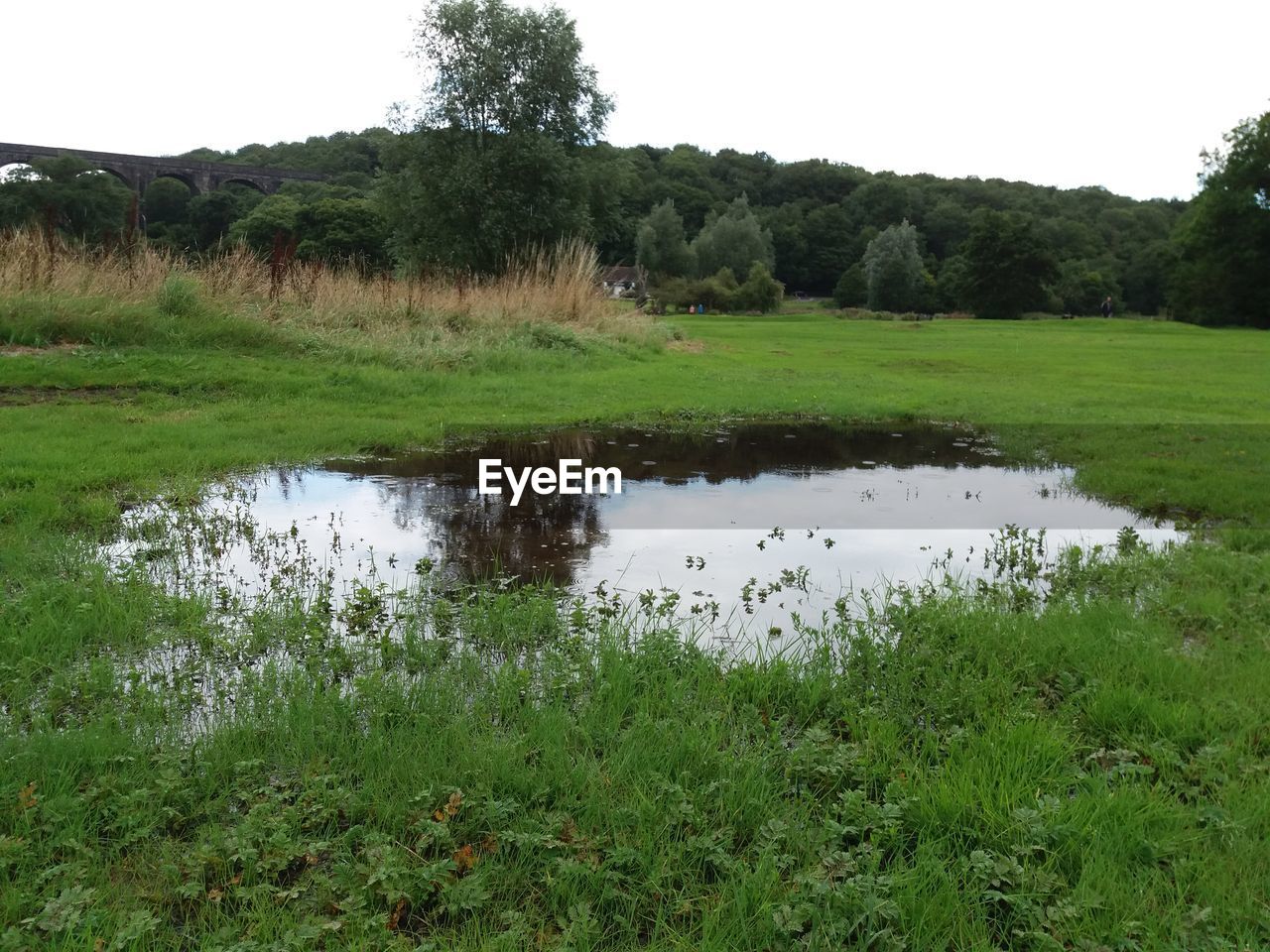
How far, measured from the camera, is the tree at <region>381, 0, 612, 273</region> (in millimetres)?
29344

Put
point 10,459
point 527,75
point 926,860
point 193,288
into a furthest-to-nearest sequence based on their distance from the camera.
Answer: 1. point 527,75
2. point 193,288
3. point 10,459
4. point 926,860

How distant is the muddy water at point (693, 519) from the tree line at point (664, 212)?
11031 mm

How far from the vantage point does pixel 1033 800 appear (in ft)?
8.50

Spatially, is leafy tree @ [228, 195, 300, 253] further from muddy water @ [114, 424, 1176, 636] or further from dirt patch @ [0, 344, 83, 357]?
muddy water @ [114, 424, 1176, 636]

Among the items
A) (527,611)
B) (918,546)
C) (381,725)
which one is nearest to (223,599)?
(527,611)

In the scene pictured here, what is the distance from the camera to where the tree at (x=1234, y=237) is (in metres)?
49.1

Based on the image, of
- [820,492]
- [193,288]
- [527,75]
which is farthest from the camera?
[527,75]

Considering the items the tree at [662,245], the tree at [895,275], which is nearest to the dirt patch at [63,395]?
the tree at [662,245]

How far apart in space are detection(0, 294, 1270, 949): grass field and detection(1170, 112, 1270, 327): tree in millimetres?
54026

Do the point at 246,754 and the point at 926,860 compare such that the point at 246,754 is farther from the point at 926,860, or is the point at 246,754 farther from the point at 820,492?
the point at 820,492

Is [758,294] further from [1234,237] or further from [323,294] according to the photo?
[323,294]

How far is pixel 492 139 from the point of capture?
1187 inches

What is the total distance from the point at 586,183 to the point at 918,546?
26.7m

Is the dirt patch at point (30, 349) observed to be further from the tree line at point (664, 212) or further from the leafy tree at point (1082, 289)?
the leafy tree at point (1082, 289)
